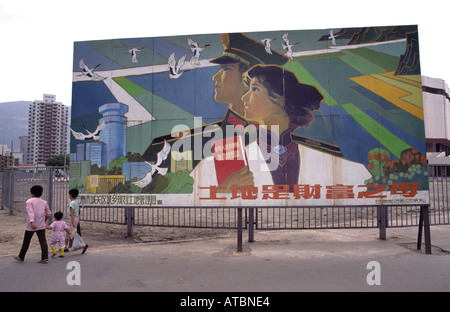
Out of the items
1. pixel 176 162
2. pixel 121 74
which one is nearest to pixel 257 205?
pixel 176 162

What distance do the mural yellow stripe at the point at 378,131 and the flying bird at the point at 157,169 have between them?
417 centimetres

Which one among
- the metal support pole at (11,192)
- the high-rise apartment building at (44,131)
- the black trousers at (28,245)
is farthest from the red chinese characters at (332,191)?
the high-rise apartment building at (44,131)

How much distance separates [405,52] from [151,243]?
25.8 ft

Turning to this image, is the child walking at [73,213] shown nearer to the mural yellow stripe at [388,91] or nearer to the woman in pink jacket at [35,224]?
the woman in pink jacket at [35,224]

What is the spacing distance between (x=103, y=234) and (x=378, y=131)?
8.28 m

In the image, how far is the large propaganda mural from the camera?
22.5 feet

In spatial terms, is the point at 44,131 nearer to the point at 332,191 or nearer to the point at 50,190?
the point at 50,190

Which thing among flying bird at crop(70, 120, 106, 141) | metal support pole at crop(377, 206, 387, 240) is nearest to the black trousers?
flying bird at crop(70, 120, 106, 141)

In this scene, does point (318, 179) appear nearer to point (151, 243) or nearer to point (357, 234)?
point (357, 234)

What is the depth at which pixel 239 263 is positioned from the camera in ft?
21.0

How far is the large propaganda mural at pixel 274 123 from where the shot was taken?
6852 mm

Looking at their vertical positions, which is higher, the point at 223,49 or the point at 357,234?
the point at 223,49

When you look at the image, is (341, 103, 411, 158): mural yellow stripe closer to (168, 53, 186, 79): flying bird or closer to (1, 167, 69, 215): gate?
(168, 53, 186, 79): flying bird

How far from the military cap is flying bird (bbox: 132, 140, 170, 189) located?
242 cm
